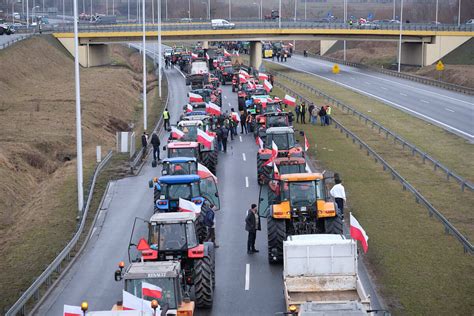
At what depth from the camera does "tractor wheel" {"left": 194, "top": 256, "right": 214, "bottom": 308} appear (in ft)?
67.5

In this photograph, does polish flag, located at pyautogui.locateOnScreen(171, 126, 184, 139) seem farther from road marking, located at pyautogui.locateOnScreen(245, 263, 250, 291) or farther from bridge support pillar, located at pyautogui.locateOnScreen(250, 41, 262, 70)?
bridge support pillar, located at pyautogui.locateOnScreen(250, 41, 262, 70)

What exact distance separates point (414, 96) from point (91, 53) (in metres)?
42.7

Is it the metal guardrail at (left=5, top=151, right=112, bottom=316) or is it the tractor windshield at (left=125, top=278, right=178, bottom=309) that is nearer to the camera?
the tractor windshield at (left=125, top=278, right=178, bottom=309)

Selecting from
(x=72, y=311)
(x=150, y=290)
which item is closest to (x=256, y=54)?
(x=150, y=290)

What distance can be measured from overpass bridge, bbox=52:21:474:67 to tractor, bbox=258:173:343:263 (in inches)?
2924

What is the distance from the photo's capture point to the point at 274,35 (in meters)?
102

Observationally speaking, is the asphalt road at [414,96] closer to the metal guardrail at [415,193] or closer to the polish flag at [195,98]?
the metal guardrail at [415,193]

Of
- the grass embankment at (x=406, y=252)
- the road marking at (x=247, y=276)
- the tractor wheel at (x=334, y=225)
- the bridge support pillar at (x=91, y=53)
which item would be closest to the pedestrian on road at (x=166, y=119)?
the grass embankment at (x=406, y=252)

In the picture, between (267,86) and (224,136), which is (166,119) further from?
(224,136)

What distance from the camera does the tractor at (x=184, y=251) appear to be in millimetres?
20656

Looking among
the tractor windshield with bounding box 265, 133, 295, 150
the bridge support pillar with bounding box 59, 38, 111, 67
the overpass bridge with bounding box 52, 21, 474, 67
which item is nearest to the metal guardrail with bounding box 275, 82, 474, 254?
the tractor windshield with bounding box 265, 133, 295, 150

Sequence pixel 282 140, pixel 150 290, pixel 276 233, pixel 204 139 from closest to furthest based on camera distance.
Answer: pixel 150 290 → pixel 276 233 → pixel 282 140 → pixel 204 139

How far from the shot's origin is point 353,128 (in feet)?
181

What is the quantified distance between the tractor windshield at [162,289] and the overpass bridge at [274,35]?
81.2m
